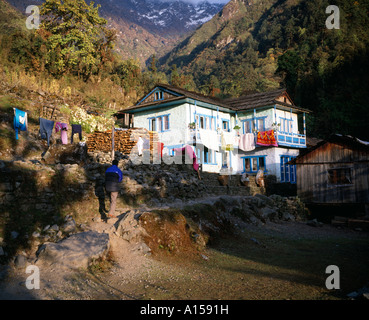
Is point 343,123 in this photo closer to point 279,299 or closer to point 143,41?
point 279,299

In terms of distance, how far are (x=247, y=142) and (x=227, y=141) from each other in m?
1.95

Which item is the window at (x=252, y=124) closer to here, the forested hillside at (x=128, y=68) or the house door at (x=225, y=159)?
the house door at (x=225, y=159)

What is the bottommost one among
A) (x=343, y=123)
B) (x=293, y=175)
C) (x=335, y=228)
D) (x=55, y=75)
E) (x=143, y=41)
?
(x=335, y=228)

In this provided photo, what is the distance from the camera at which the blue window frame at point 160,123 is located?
27.5 metres

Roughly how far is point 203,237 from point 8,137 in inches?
539

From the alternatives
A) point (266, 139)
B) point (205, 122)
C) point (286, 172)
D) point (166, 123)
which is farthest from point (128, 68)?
point (286, 172)

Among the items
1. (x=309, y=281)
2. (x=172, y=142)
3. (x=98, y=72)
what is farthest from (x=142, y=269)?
(x=98, y=72)

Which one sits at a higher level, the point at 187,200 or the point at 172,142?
the point at 172,142

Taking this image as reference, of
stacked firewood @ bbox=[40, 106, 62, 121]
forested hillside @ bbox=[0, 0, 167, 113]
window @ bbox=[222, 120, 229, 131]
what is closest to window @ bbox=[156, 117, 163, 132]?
window @ bbox=[222, 120, 229, 131]

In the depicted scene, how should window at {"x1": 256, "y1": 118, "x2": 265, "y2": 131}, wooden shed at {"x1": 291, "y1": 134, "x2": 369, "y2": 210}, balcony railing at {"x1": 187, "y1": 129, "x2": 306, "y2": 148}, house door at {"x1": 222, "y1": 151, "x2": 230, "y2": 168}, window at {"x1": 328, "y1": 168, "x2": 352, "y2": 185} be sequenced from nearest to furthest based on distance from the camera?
1. wooden shed at {"x1": 291, "y1": 134, "x2": 369, "y2": 210}
2. window at {"x1": 328, "y1": 168, "x2": 352, "y2": 185}
3. balcony railing at {"x1": 187, "y1": 129, "x2": 306, "y2": 148}
4. house door at {"x1": 222, "y1": 151, "x2": 230, "y2": 168}
5. window at {"x1": 256, "y1": 118, "x2": 265, "y2": 131}

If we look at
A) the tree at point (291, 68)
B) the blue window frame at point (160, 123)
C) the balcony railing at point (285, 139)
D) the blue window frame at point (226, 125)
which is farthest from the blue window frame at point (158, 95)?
the tree at point (291, 68)

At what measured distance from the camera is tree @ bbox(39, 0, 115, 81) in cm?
3191

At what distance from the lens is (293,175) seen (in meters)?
29.6

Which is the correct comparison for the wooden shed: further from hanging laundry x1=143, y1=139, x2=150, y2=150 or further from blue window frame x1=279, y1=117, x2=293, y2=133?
hanging laundry x1=143, y1=139, x2=150, y2=150
